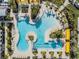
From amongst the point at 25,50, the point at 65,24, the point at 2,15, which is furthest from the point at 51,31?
the point at 2,15

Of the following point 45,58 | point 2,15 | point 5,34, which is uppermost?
point 2,15

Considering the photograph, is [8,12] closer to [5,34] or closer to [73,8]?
[5,34]

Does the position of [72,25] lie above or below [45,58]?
above

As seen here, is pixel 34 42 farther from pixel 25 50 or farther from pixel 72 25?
pixel 72 25

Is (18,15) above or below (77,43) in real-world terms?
above

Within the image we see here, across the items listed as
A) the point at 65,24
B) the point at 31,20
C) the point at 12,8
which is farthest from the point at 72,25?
the point at 12,8
